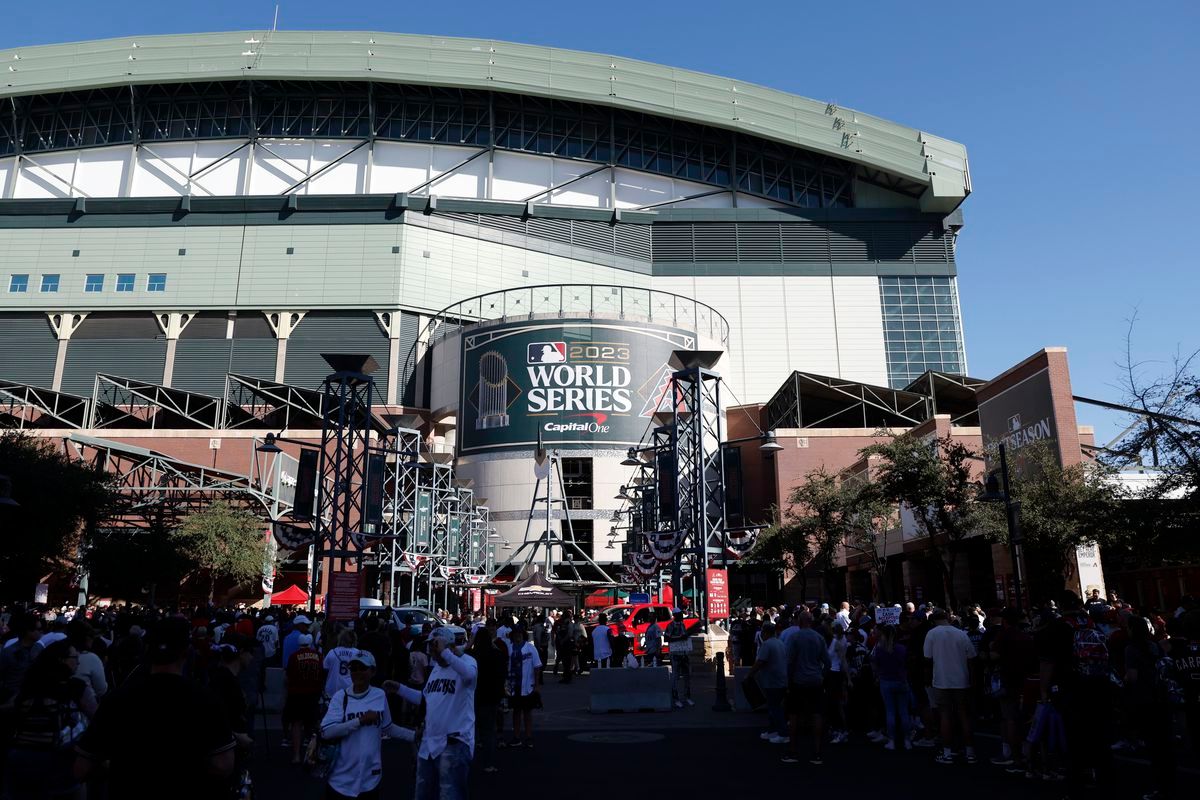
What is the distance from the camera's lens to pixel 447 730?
7512 millimetres

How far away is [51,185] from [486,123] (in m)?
39.7

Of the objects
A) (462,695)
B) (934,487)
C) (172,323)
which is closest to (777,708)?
(462,695)

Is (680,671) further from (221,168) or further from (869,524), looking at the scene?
(221,168)

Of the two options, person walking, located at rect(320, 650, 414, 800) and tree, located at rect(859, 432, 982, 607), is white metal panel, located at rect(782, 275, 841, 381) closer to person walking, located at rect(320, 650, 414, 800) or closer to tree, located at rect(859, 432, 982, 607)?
tree, located at rect(859, 432, 982, 607)

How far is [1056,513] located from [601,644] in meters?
14.4

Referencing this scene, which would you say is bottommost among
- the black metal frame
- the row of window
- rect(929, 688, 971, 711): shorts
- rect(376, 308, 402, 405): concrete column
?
rect(929, 688, 971, 711): shorts

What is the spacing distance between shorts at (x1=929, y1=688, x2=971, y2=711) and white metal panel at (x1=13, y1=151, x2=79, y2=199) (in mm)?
89291

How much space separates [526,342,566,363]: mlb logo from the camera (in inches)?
2448

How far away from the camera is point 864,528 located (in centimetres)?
4288

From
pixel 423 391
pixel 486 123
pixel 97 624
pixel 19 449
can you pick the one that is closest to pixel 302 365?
pixel 423 391

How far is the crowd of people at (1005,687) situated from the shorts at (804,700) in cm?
2

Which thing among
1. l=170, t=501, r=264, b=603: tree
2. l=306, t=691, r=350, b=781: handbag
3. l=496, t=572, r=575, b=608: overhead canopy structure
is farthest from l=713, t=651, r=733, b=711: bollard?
l=170, t=501, r=264, b=603: tree

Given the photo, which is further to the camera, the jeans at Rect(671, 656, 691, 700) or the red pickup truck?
the red pickup truck

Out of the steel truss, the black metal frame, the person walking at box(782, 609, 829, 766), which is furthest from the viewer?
the black metal frame
